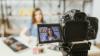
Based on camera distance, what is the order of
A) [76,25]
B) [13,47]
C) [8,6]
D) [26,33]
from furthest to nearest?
[8,6] → [26,33] → [13,47] → [76,25]

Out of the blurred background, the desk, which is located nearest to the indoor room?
the desk

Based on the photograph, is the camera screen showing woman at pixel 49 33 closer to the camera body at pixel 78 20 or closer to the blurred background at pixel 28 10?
the camera body at pixel 78 20

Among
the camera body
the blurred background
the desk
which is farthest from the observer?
A: the blurred background

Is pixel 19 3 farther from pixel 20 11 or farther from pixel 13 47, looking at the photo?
pixel 13 47

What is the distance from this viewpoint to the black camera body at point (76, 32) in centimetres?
158

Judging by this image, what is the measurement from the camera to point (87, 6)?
4070 mm

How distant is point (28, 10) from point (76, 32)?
2.50 m

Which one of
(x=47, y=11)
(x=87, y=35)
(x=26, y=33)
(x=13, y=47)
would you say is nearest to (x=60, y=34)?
(x=87, y=35)

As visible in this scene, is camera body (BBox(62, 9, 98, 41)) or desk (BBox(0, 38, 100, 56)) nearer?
camera body (BBox(62, 9, 98, 41))

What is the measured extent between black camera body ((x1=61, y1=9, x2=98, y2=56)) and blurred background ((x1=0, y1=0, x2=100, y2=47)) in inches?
88.9

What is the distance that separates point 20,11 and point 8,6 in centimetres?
27

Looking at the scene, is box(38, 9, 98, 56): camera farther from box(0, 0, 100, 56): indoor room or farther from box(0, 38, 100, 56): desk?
box(0, 38, 100, 56): desk

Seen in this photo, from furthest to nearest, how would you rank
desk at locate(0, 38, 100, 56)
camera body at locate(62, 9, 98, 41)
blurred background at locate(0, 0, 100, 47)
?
blurred background at locate(0, 0, 100, 47), desk at locate(0, 38, 100, 56), camera body at locate(62, 9, 98, 41)

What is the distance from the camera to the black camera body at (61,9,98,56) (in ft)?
5.19
